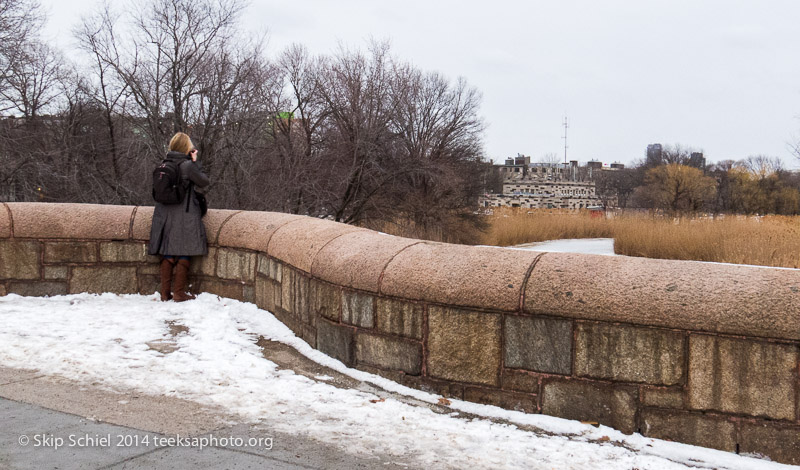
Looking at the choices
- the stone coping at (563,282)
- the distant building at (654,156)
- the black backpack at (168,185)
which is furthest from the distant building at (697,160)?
the stone coping at (563,282)

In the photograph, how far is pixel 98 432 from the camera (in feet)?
10.9

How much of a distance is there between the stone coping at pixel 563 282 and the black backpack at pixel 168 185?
179 centimetres

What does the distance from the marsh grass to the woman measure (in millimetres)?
10990

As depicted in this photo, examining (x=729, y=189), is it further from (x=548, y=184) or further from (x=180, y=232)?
(x=180, y=232)

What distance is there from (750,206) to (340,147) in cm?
6407

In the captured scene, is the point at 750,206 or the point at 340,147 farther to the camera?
the point at 750,206

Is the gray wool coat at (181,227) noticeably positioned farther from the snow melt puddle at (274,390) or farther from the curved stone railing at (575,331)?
the curved stone railing at (575,331)

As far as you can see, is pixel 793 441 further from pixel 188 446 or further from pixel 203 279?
pixel 203 279

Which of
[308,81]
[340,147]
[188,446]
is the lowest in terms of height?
[188,446]

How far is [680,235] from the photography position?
1830 cm

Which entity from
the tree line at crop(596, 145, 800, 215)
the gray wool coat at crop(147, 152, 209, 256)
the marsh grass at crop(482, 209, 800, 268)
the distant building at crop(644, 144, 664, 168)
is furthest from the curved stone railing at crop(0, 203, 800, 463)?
the distant building at crop(644, 144, 664, 168)

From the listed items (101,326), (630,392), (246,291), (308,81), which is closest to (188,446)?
(630,392)

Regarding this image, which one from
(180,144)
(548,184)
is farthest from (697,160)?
(180,144)

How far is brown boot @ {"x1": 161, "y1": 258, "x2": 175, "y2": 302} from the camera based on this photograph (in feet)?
21.8
